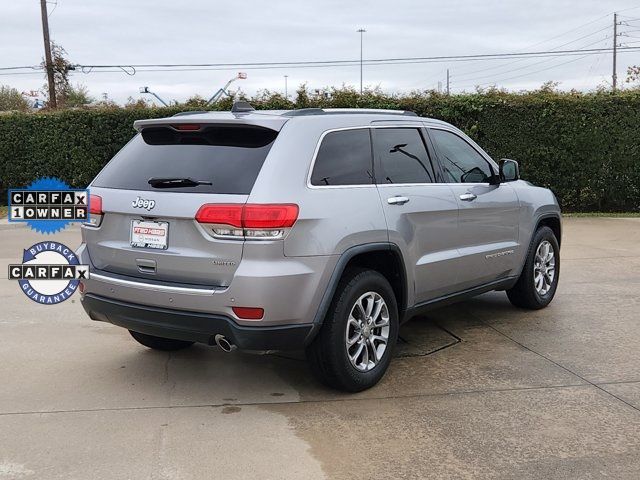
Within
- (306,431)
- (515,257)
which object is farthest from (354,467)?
(515,257)

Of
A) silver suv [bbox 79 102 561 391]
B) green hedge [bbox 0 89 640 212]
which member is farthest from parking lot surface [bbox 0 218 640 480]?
green hedge [bbox 0 89 640 212]

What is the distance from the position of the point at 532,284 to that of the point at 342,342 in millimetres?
2919

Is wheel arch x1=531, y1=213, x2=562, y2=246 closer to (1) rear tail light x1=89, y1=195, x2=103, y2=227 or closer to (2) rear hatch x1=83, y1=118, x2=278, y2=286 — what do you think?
(2) rear hatch x1=83, y1=118, x2=278, y2=286

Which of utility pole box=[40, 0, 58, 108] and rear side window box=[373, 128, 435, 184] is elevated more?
utility pole box=[40, 0, 58, 108]

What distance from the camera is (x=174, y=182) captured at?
4.09 meters

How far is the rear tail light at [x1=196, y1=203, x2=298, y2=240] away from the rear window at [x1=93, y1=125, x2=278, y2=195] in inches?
5.0

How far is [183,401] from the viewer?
4.31 m

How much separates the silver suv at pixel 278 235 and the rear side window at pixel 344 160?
10 millimetres

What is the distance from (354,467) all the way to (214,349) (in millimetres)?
2279

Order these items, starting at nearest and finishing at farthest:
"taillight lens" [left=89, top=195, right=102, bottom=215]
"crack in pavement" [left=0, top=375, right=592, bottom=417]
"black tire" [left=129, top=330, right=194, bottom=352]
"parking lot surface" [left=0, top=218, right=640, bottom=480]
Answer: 1. "parking lot surface" [left=0, top=218, right=640, bottom=480]
2. "crack in pavement" [left=0, top=375, right=592, bottom=417]
3. "taillight lens" [left=89, top=195, right=102, bottom=215]
4. "black tire" [left=129, top=330, right=194, bottom=352]

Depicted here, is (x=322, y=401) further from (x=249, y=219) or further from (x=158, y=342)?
(x=158, y=342)

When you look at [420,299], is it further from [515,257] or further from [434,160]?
[515,257]

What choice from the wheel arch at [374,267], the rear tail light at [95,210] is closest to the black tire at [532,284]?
the wheel arch at [374,267]

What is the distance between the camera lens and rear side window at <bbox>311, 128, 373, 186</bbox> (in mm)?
4227
